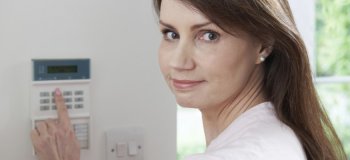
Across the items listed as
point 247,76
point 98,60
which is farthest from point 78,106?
point 247,76

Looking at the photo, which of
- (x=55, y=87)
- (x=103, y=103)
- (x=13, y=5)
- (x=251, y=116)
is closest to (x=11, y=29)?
(x=13, y=5)

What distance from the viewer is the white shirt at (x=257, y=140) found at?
84cm

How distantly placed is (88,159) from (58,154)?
0.41 feet

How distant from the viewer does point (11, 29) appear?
1243mm

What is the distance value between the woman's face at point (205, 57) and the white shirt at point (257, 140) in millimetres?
66

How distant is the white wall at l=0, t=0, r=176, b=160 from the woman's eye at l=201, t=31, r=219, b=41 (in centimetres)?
47

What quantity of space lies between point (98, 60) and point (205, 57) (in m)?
0.49

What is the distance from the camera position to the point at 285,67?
3.33ft

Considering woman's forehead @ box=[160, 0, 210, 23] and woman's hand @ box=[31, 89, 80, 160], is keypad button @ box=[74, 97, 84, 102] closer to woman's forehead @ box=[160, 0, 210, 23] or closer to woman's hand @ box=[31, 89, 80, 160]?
woman's hand @ box=[31, 89, 80, 160]

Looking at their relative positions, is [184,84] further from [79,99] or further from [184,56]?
[79,99]

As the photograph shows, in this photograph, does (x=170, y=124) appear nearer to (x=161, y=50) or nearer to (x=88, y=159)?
(x=88, y=159)

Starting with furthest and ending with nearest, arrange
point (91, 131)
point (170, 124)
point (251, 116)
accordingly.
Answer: point (170, 124)
point (91, 131)
point (251, 116)

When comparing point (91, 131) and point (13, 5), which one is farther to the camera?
point (91, 131)

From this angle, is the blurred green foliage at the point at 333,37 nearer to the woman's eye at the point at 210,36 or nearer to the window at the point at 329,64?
the window at the point at 329,64
